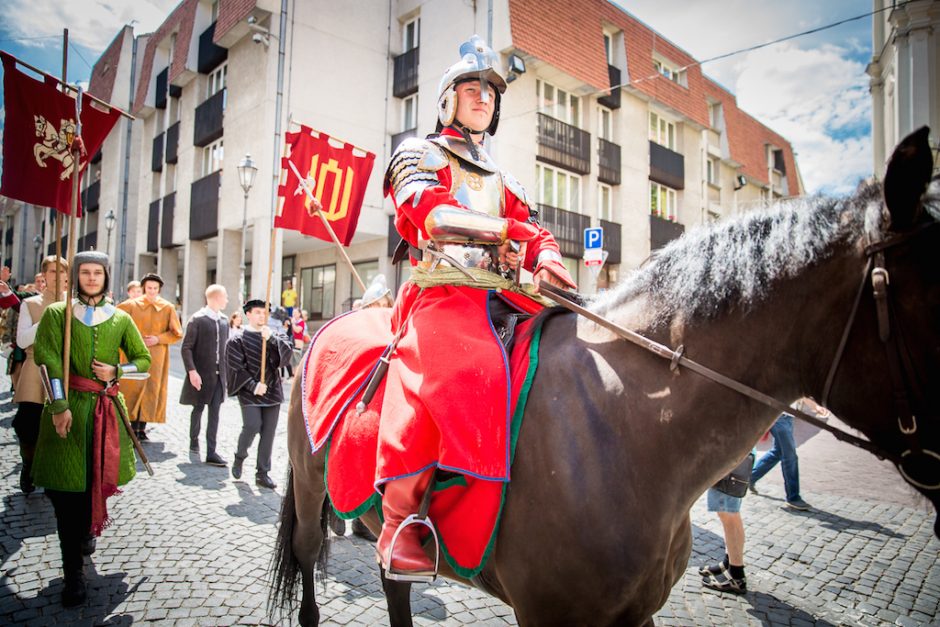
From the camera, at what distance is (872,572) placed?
13.0ft

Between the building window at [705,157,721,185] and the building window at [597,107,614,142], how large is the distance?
780 cm

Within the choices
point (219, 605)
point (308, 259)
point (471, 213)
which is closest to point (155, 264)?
point (308, 259)

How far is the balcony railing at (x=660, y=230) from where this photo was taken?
21781mm

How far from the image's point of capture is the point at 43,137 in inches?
157

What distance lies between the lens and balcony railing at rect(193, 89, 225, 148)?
1914cm

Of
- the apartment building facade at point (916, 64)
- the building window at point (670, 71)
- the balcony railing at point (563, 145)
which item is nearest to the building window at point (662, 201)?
the building window at point (670, 71)

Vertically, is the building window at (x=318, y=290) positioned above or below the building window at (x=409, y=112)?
below

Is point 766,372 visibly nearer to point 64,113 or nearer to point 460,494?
point 460,494

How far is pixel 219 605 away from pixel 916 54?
560 inches

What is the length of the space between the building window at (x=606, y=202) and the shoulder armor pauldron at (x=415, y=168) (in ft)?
62.8

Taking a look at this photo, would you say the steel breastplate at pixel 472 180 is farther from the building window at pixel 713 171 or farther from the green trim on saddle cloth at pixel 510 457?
the building window at pixel 713 171

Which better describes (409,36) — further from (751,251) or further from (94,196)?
(94,196)

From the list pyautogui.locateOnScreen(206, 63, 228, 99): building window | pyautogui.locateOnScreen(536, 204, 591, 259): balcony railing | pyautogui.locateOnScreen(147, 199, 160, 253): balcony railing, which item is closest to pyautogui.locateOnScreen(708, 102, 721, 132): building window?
pyautogui.locateOnScreen(536, 204, 591, 259): balcony railing

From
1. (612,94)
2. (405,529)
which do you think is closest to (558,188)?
(612,94)
